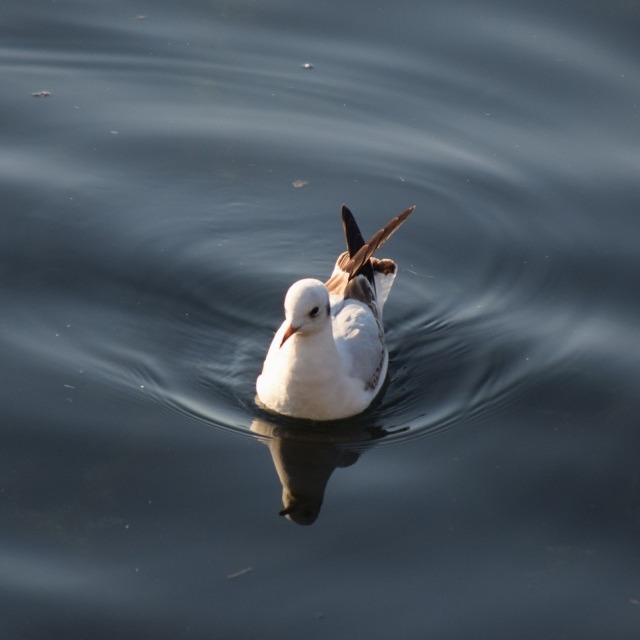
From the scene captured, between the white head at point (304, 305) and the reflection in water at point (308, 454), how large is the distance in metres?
0.64

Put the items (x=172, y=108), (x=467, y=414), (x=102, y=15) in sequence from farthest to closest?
(x=102, y=15) < (x=172, y=108) < (x=467, y=414)

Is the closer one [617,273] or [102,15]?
[617,273]

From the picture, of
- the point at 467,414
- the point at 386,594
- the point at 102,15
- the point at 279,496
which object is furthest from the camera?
the point at 102,15

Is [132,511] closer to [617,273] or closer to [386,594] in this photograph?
[386,594]

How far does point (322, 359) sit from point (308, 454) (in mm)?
637

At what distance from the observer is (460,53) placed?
13641mm

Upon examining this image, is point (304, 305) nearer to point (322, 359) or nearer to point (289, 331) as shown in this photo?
point (289, 331)

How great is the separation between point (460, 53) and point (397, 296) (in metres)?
3.58

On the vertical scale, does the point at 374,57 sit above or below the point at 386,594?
above

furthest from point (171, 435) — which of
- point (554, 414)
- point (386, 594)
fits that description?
point (554, 414)

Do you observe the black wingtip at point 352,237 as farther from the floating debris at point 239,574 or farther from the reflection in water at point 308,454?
the floating debris at point 239,574

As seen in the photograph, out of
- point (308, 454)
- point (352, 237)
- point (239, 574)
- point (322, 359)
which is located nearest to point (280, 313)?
point (352, 237)

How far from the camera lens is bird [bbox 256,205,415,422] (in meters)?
9.15

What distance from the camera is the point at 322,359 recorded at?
948cm
